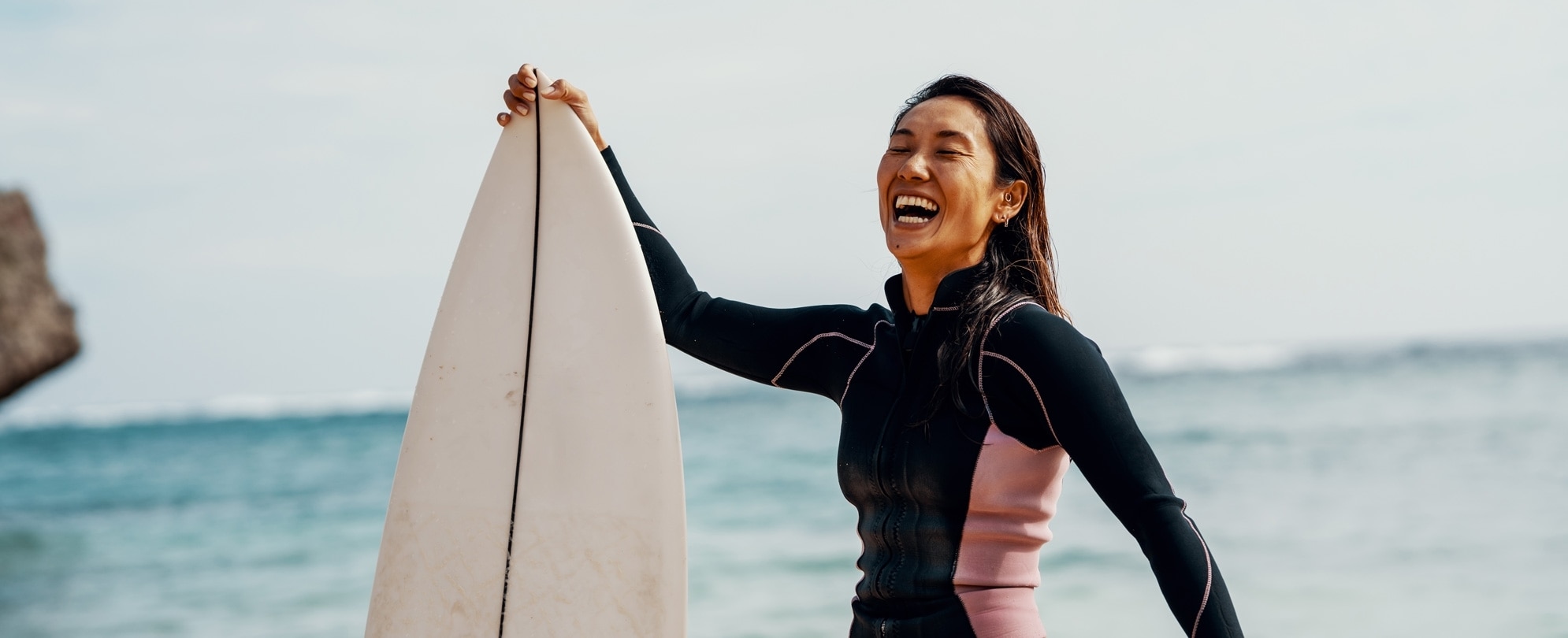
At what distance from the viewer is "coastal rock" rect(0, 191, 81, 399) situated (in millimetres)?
10359

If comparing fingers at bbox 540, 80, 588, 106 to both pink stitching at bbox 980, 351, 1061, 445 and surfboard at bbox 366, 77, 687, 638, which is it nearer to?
surfboard at bbox 366, 77, 687, 638

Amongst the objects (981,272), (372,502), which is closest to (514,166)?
(981,272)

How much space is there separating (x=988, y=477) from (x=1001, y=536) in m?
0.08

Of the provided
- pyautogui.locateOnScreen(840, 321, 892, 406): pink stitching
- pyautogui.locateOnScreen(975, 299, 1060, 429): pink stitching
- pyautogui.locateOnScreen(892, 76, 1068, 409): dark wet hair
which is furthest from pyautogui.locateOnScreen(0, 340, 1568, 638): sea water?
pyautogui.locateOnScreen(975, 299, 1060, 429): pink stitching

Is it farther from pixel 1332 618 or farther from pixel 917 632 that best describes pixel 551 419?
pixel 1332 618

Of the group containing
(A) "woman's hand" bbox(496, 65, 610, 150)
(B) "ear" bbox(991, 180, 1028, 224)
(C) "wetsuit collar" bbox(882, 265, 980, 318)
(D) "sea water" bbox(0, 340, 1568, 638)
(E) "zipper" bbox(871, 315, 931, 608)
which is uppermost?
(A) "woman's hand" bbox(496, 65, 610, 150)

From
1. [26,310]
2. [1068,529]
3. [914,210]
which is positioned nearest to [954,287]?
[914,210]

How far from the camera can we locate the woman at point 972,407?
4.81 feet

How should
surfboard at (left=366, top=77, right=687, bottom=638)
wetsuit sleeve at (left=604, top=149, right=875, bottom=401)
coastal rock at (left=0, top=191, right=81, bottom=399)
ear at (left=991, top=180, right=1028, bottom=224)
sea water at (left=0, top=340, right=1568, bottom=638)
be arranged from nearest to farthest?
ear at (left=991, top=180, right=1028, bottom=224), wetsuit sleeve at (left=604, top=149, right=875, bottom=401), surfboard at (left=366, top=77, right=687, bottom=638), sea water at (left=0, top=340, right=1568, bottom=638), coastal rock at (left=0, top=191, right=81, bottom=399)

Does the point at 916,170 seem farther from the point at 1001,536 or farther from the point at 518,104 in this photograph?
the point at 518,104

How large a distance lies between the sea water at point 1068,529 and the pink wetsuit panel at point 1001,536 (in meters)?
4.57

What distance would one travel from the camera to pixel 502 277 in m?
2.18

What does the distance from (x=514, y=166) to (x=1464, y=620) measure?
5.37 metres

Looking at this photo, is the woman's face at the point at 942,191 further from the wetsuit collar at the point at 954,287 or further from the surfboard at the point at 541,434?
the surfboard at the point at 541,434
